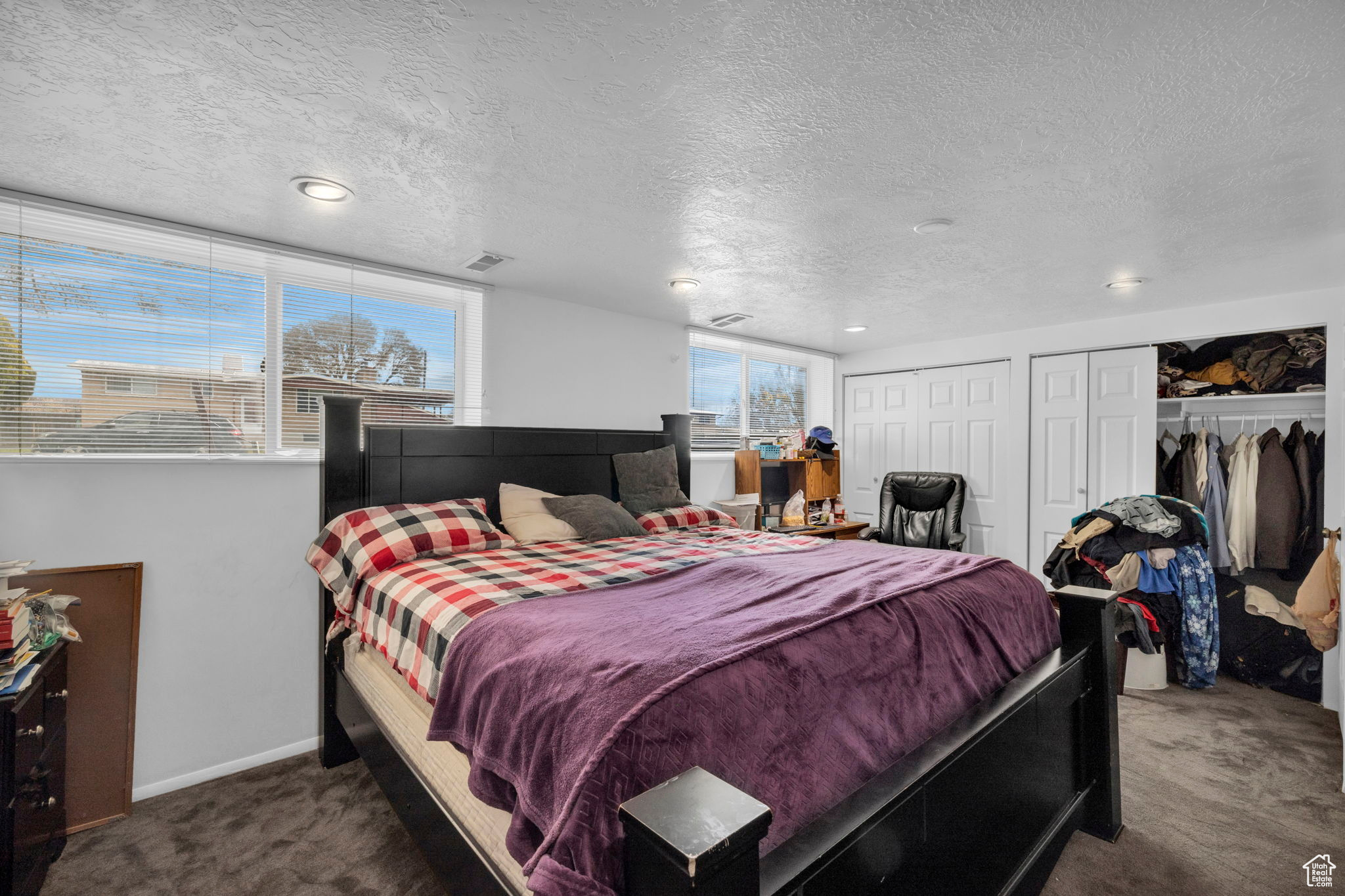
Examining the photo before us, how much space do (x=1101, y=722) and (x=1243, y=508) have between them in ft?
8.16

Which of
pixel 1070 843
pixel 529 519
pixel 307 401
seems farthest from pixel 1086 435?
pixel 307 401

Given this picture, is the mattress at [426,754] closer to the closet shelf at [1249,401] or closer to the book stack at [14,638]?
the book stack at [14,638]

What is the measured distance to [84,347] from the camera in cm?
240

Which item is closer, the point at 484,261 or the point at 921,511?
the point at 484,261

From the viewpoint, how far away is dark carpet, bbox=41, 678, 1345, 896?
1939mm

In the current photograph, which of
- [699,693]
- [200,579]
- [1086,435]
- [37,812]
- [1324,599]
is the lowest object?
[37,812]

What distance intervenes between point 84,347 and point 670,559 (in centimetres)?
247

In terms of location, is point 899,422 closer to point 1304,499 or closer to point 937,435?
point 937,435

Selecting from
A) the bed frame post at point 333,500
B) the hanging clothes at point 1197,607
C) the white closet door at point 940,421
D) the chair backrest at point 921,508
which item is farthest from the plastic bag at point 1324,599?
the bed frame post at point 333,500

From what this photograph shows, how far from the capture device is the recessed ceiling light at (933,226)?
8.25 ft

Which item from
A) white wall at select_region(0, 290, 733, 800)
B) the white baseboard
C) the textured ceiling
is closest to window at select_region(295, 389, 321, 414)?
white wall at select_region(0, 290, 733, 800)

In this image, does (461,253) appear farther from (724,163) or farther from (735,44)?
(735,44)

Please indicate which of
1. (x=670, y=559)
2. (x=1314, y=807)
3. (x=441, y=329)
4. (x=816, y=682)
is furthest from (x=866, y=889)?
(x=441, y=329)

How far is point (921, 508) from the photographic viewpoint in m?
4.88
